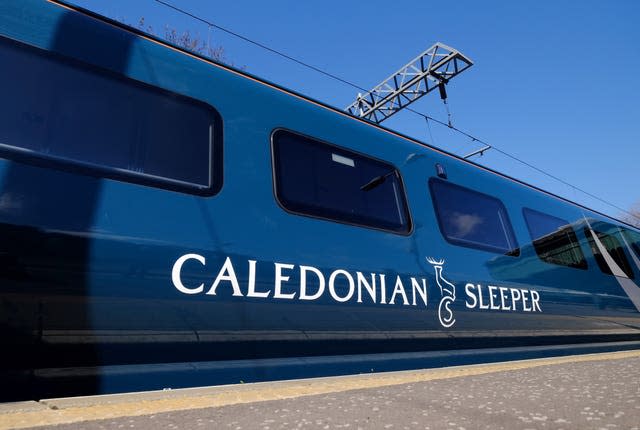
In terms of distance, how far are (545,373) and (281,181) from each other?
2070 mm

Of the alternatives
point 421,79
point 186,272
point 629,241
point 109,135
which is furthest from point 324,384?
point 421,79

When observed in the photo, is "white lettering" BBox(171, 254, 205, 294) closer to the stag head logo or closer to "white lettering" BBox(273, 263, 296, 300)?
"white lettering" BBox(273, 263, 296, 300)

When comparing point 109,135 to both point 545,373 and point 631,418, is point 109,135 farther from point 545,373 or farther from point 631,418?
point 545,373

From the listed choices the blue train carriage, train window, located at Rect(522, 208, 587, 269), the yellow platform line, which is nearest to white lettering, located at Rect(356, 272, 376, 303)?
the blue train carriage

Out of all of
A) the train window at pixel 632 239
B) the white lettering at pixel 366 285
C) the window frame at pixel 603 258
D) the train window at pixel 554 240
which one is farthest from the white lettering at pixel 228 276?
the train window at pixel 632 239

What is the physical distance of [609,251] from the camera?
6.07m

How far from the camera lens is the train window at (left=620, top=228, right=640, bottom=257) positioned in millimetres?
6871

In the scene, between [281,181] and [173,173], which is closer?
[173,173]

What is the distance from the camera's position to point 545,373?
8.75 feet

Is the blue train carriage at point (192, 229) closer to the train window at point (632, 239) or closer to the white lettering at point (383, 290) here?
the white lettering at point (383, 290)

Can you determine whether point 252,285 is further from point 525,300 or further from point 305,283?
point 525,300

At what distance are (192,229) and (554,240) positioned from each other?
14.8 feet

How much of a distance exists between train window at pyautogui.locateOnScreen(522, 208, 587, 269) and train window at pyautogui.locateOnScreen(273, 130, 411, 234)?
226 cm

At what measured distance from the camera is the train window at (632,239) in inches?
271
